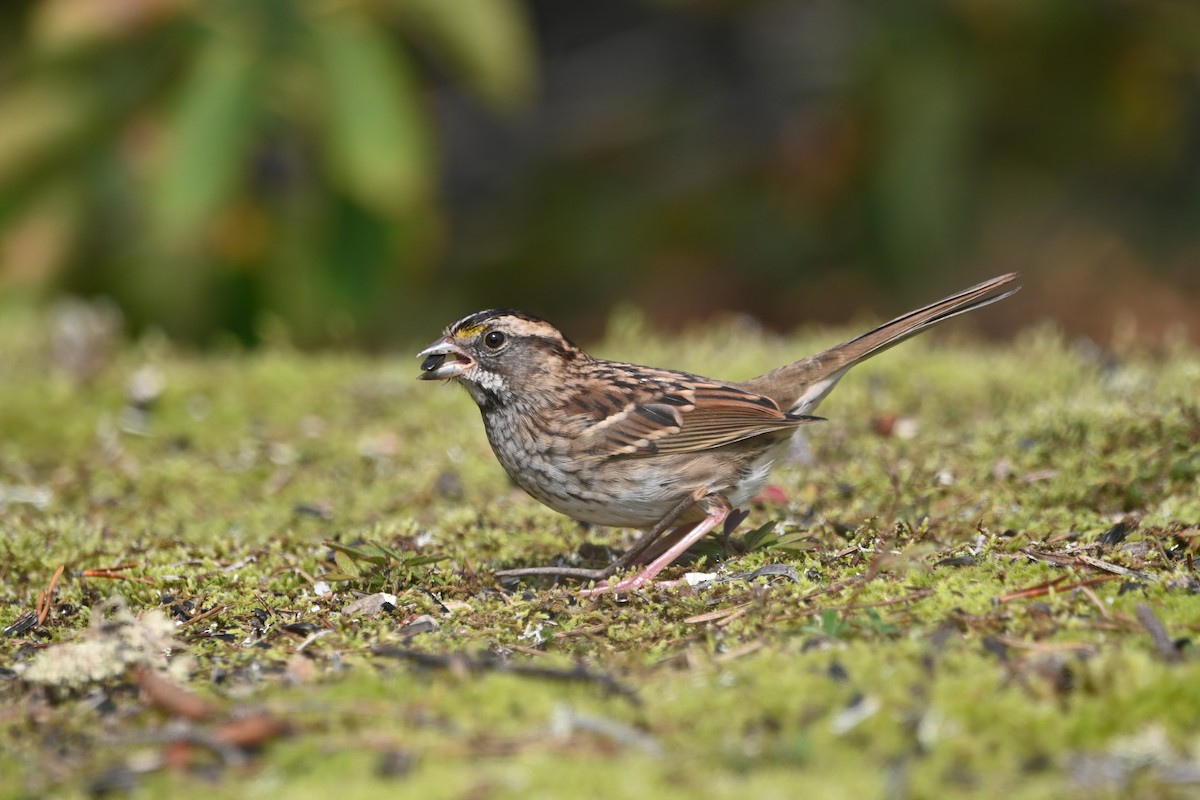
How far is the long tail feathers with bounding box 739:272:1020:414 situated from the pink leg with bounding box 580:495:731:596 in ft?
2.08

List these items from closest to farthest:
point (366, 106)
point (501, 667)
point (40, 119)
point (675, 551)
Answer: point (501, 667), point (675, 551), point (366, 106), point (40, 119)

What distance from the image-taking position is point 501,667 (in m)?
3.28

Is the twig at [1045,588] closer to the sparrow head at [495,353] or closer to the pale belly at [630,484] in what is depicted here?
the pale belly at [630,484]

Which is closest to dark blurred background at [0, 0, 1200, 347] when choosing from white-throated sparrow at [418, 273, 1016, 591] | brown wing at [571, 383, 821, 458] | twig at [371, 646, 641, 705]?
white-throated sparrow at [418, 273, 1016, 591]

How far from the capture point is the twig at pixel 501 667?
10.4 feet

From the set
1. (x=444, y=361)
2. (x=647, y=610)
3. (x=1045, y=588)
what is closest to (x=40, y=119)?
(x=444, y=361)

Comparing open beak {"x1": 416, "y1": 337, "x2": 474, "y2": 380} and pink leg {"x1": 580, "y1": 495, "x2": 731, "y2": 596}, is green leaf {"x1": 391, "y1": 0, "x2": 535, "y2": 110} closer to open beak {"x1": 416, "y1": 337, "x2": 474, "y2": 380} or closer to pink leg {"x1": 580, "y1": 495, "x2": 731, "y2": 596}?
open beak {"x1": 416, "y1": 337, "x2": 474, "y2": 380}

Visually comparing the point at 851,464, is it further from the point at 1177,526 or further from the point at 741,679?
the point at 741,679

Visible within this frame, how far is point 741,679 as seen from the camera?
3158 mm

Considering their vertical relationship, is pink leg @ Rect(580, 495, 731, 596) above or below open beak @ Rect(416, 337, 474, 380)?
below

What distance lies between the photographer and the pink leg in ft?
13.3

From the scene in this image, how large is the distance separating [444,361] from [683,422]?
95 cm

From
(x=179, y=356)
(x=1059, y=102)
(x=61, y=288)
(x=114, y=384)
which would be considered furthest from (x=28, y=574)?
(x=1059, y=102)

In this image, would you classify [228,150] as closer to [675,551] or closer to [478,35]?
[478,35]
